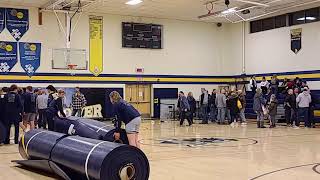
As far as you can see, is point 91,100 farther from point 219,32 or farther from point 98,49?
point 219,32

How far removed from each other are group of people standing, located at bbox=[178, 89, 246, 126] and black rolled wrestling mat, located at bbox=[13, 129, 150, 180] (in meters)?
12.4

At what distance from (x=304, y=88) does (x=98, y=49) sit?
10615 mm

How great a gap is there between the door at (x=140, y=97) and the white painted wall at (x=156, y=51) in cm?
89

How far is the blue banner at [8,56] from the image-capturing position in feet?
69.1

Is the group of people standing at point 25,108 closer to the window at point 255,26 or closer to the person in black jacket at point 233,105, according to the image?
the person in black jacket at point 233,105

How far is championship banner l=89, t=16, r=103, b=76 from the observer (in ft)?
76.4

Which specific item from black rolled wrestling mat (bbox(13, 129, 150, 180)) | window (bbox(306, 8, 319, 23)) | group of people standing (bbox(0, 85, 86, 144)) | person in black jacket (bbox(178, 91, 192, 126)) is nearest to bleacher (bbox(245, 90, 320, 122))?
window (bbox(306, 8, 319, 23))

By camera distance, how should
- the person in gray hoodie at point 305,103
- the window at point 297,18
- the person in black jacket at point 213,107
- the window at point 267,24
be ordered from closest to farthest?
the person in gray hoodie at point 305,103, the person in black jacket at point 213,107, the window at point 297,18, the window at point 267,24

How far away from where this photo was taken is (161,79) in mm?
25219

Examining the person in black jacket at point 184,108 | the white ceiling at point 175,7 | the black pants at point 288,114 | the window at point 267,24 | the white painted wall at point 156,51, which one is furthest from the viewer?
the window at point 267,24

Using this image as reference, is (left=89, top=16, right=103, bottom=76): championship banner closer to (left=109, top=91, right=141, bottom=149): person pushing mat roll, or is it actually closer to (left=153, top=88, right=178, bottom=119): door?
(left=153, top=88, right=178, bottom=119): door

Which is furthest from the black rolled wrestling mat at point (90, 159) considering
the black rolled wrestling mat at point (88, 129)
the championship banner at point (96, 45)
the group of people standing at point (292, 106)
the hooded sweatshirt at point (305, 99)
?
the championship banner at point (96, 45)

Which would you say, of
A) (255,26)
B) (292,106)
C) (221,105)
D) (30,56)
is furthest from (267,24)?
(30,56)

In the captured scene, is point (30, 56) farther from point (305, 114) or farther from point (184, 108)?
point (305, 114)
